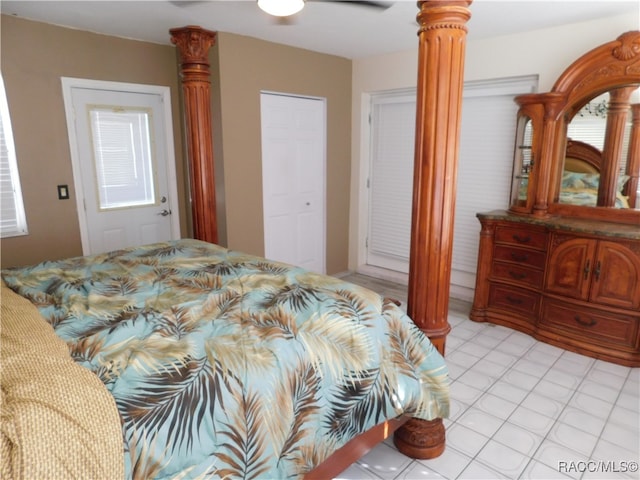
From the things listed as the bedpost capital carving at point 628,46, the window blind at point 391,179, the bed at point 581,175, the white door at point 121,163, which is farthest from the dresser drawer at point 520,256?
the white door at point 121,163

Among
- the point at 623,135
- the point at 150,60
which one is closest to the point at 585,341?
the point at 623,135

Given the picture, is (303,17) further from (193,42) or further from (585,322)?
(585,322)

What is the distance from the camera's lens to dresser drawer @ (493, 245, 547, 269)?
10.5 feet

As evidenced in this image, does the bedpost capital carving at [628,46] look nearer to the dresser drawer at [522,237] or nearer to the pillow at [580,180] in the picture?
the pillow at [580,180]

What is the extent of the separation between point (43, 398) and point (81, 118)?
2.91 m

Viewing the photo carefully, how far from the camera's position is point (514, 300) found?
339 cm

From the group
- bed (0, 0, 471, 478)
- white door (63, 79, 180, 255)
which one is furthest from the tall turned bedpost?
white door (63, 79, 180, 255)

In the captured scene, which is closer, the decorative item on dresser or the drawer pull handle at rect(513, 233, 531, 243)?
the decorative item on dresser

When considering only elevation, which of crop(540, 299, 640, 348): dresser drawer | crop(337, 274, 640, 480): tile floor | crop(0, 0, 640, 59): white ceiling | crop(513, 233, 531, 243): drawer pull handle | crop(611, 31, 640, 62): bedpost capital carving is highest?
crop(0, 0, 640, 59): white ceiling

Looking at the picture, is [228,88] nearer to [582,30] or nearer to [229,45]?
[229,45]

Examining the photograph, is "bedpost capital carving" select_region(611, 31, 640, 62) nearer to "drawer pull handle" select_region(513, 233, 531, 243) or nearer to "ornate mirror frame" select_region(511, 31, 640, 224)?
"ornate mirror frame" select_region(511, 31, 640, 224)

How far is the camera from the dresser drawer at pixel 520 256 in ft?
10.5

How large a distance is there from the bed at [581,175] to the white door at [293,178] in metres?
2.25

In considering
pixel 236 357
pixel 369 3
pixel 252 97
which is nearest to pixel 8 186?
pixel 252 97
